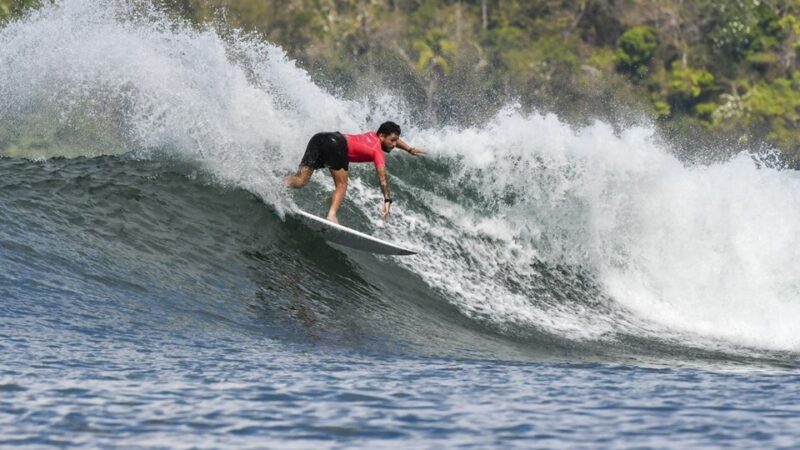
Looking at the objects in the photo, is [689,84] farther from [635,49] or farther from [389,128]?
[389,128]

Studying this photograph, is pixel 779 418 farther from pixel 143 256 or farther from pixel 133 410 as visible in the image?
pixel 143 256

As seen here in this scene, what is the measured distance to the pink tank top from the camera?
11.7m

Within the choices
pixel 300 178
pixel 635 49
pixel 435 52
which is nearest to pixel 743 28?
pixel 635 49

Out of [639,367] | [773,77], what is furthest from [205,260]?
[773,77]

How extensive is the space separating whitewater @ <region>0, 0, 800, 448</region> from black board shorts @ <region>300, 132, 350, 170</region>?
0.65 meters

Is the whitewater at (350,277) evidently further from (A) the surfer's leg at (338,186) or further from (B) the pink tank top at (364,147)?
(B) the pink tank top at (364,147)

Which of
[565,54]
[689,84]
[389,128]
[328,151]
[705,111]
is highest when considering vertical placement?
[565,54]

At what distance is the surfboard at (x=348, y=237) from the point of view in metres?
11.7

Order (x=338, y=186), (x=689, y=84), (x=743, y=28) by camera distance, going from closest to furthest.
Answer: (x=338, y=186) < (x=689, y=84) < (x=743, y=28)

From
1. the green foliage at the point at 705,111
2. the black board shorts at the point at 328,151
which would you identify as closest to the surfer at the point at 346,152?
the black board shorts at the point at 328,151

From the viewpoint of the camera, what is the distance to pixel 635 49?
55.7m

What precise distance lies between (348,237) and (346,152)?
830mm

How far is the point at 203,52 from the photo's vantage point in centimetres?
1417

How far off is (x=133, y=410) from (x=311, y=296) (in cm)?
409
